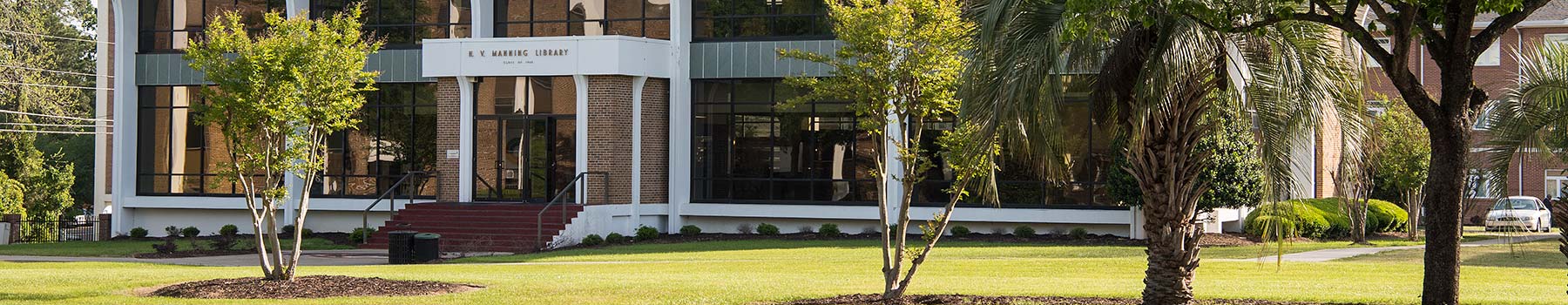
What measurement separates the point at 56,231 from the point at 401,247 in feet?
48.6

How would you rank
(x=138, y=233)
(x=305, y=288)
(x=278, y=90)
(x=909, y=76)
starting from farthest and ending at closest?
(x=138, y=233) < (x=305, y=288) < (x=278, y=90) < (x=909, y=76)

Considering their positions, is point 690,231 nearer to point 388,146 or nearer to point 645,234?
point 645,234

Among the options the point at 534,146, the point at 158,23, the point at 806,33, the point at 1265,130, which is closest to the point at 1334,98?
the point at 1265,130

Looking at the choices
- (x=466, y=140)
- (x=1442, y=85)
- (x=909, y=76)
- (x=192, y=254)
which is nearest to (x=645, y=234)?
(x=466, y=140)

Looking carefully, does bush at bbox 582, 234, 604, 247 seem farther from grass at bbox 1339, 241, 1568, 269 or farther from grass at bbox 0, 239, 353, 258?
grass at bbox 1339, 241, 1568, 269

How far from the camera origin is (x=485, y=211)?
31156 millimetres

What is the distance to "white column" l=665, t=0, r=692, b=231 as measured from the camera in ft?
105

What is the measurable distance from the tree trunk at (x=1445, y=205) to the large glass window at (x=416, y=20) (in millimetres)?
24198

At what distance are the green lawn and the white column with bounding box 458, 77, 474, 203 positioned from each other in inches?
194

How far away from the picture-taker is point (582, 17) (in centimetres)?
3300

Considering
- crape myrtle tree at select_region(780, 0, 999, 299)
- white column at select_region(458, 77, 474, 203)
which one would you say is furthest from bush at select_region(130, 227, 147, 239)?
crape myrtle tree at select_region(780, 0, 999, 299)

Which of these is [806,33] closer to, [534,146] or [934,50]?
[534,146]

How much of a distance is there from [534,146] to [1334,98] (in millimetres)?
21225

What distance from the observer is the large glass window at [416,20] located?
1332 inches
